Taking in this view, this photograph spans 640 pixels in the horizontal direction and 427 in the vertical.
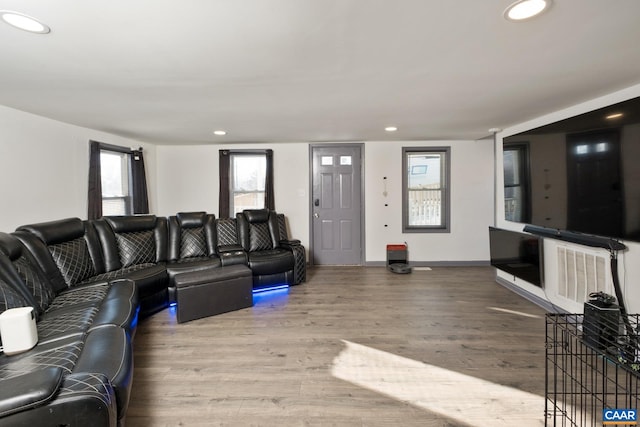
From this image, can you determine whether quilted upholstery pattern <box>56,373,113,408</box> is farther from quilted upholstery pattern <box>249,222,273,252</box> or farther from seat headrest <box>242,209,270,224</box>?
seat headrest <box>242,209,270,224</box>

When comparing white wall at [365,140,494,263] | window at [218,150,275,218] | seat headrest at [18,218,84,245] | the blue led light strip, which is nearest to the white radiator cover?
white wall at [365,140,494,263]

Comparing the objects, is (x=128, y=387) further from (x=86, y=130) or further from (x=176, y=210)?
(x=176, y=210)

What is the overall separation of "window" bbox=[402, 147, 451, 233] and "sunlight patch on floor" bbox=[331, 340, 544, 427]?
325 centimetres

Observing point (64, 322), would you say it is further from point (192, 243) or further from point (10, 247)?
point (192, 243)

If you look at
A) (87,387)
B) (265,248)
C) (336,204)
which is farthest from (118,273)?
(336,204)

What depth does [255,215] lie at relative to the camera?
15.3 ft

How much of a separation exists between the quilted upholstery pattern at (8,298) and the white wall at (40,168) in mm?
1476

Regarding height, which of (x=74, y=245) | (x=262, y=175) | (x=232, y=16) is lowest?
(x=74, y=245)

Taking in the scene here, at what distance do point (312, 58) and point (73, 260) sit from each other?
3056 mm

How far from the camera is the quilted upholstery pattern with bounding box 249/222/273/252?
14.7ft

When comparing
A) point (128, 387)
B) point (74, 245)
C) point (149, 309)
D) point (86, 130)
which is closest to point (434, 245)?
point (149, 309)

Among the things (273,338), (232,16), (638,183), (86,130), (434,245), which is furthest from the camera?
(434,245)

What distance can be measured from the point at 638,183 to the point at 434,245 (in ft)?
10.4

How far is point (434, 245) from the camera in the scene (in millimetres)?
5152
